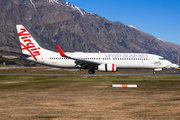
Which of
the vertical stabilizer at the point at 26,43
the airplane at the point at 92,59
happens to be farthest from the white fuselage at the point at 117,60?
the vertical stabilizer at the point at 26,43

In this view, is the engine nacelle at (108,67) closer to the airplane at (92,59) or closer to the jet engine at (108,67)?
the jet engine at (108,67)

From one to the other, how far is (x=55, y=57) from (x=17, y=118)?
40.7 meters

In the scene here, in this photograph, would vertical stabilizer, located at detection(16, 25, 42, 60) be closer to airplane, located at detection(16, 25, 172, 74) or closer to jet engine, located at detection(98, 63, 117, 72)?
airplane, located at detection(16, 25, 172, 74)

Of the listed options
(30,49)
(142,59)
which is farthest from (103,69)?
(30,49)

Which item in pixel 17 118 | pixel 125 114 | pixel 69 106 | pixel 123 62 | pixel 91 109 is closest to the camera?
pixel 17 118

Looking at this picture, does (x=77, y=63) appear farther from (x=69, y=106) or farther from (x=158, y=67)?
(x=69, y=106)

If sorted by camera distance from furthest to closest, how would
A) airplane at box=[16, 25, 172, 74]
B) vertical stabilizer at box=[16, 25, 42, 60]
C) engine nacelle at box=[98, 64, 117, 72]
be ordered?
vertical stabilizer at box=[16, 25, 42, 60]
airplane at box=[16, 25, 172, 74]
engine nacelle at box=[98, 64, 117, 72]

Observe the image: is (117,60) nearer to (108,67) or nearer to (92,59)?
(108,67)

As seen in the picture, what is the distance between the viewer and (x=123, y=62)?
162 feet

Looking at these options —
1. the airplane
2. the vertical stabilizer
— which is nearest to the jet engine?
the airplane

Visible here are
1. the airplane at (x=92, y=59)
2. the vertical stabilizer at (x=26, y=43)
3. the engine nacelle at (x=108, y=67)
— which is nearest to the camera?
the engine nacelle at (x=108, y=67)

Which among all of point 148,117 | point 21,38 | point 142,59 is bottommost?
point 148,117

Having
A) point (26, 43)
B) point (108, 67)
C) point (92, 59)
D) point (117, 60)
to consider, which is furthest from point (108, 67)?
point (26, 43)

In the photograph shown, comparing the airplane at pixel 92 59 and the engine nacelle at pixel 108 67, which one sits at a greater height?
the airplane at pixel 92 59
